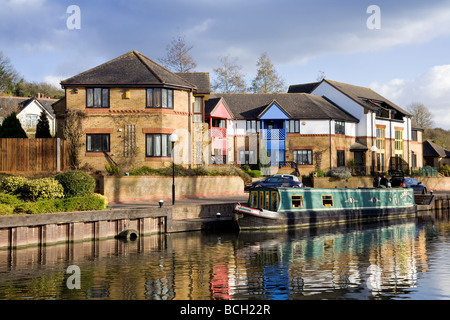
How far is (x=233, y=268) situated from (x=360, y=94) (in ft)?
178

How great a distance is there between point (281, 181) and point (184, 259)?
916 inches

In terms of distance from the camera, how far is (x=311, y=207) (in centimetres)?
3416

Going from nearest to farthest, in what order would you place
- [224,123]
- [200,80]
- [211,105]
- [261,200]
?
[261,200]
[200,80]
[211,105]
[224,123]

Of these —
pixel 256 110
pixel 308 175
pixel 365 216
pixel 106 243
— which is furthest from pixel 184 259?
pixel 256 110

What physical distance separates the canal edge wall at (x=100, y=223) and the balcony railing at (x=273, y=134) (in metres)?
27.9

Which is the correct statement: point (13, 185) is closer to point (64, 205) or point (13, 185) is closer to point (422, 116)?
point (64, 205)

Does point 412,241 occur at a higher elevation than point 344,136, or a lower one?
lower

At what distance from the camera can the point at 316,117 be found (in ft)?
195

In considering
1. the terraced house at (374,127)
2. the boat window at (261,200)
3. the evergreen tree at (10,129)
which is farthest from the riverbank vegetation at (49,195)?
the terraced house at (374,127)

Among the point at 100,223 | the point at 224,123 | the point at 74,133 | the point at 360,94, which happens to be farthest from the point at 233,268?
the point at 360,94

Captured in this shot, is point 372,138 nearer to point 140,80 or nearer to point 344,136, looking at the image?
point 344,136

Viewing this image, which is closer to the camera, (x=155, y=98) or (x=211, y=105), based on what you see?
(x=155, y=98)

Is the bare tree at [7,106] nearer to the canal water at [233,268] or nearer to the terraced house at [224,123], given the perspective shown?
the terraced house at [224,123]

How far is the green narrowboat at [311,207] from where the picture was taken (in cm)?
3125
